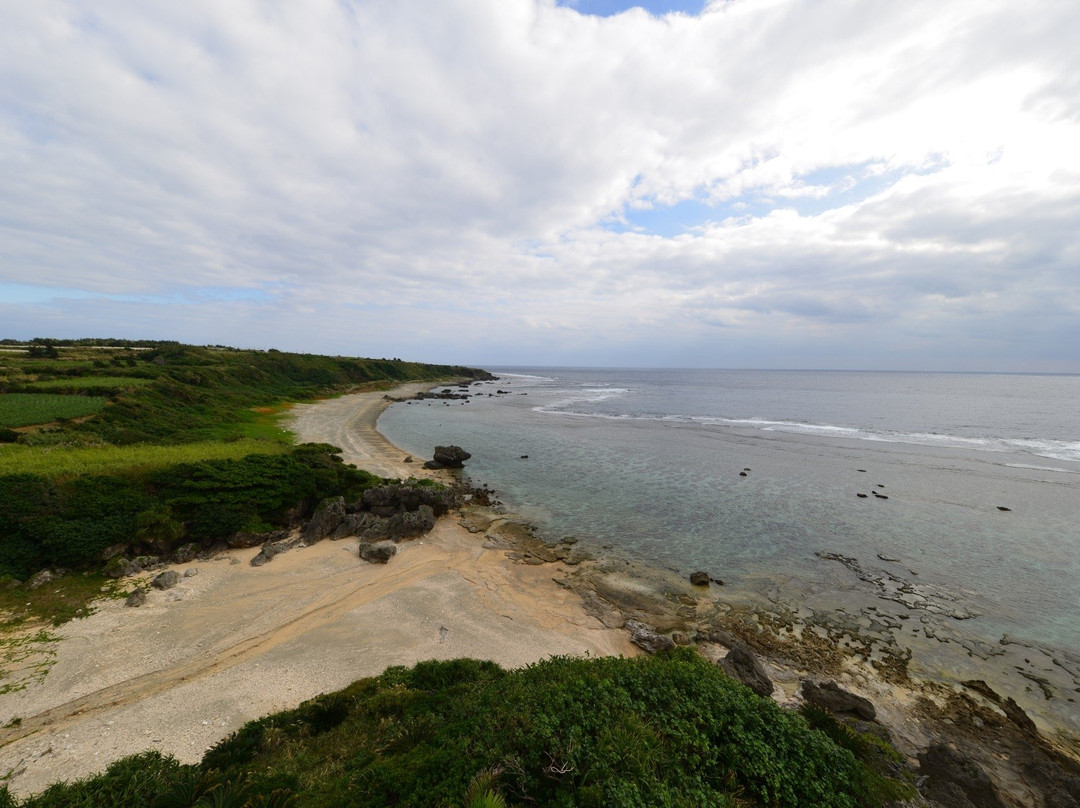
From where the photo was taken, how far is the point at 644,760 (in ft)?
22.6

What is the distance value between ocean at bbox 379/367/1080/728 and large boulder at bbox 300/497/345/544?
Answer: 1202cm

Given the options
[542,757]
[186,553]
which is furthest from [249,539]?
[542,757]

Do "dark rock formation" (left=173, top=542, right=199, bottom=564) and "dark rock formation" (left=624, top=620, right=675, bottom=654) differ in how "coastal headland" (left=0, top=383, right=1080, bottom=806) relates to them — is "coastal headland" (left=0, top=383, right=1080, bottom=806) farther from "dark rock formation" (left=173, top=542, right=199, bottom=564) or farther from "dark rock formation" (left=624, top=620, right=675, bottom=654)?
"dark rock formation" (left=173, top=542, right=199, bottom=564)

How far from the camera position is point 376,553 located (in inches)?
806

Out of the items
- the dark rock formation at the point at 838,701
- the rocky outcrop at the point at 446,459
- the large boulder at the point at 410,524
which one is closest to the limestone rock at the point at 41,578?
the large boulder at the point at 410,524

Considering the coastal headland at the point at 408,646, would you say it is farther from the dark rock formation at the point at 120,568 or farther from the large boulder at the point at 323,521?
the dark rock formation at the point at 120,568

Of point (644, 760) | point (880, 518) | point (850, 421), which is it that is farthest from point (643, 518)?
point (850, 421)

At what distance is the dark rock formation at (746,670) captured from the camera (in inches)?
493

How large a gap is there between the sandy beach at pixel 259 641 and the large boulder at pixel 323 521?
3.00 ft

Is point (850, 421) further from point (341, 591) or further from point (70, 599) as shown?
point (70, 599)

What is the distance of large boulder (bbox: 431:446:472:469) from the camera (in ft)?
134

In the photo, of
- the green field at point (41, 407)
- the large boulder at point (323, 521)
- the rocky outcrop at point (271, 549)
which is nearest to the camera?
the rocky outcrop at point (271, 549)

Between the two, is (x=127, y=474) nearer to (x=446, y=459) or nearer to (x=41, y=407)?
(x=41, y=407)

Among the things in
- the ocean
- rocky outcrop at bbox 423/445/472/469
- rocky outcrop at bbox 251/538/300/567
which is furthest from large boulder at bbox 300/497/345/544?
rocky outcrop at bbox 423/445/472/469
